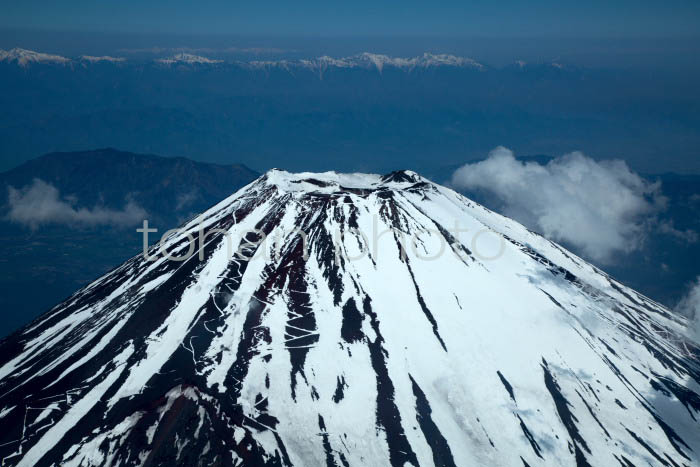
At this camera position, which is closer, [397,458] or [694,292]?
[397,458]

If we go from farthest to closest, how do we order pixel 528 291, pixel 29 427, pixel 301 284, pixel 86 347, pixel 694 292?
pixel 694 292 → pixel 528 291 → pixel 301 284 → pixel 86 347 → pixel 29 427

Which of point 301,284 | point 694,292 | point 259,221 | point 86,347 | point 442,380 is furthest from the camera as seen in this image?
point 694,292

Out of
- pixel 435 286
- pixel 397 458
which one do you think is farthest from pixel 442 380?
pixel 435 286

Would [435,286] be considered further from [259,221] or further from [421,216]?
[259,221]

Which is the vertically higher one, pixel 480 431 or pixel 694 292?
pixel 480 431

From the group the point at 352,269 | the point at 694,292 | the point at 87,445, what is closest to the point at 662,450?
the point at 352,269

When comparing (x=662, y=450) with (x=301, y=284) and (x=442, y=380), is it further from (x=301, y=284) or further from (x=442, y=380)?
(x=301, y=284)

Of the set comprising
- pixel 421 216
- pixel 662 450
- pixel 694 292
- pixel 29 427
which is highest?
Answer: pixel 421 216
